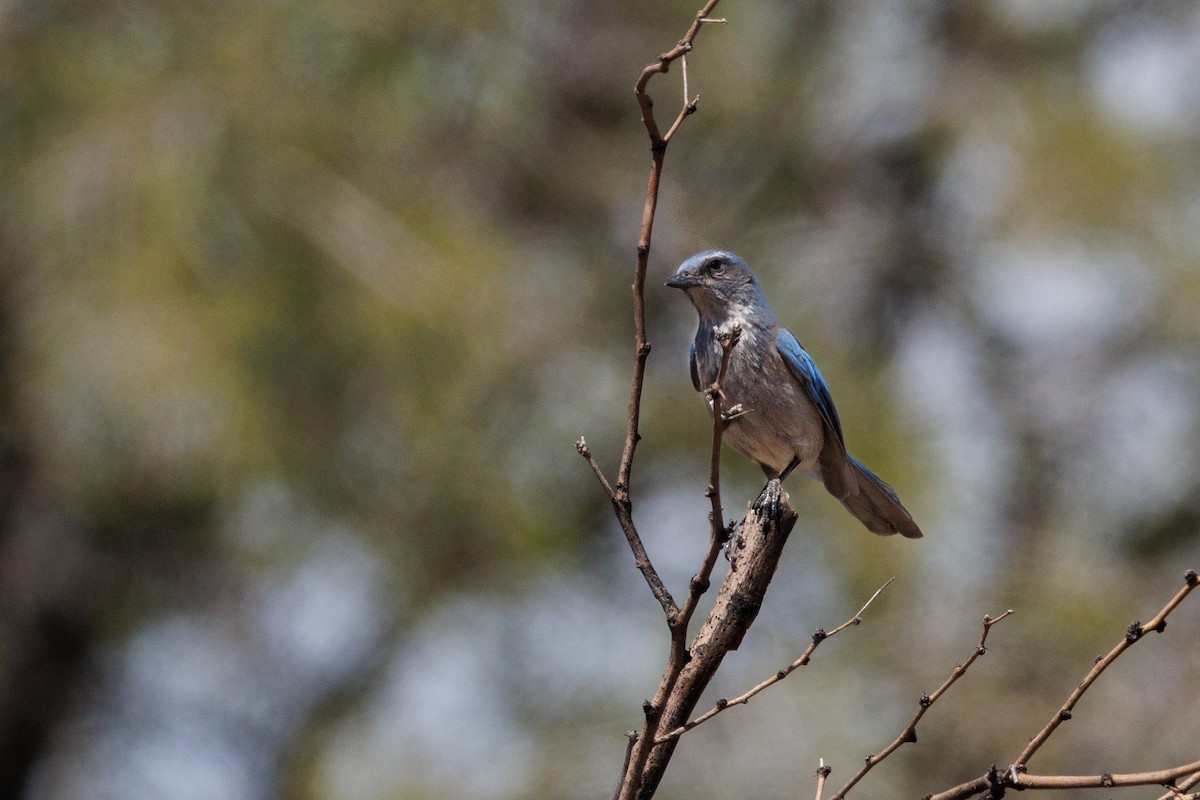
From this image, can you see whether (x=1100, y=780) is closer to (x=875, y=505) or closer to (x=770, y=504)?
(x=770, y=504)

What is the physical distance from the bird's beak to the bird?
0.08 meters

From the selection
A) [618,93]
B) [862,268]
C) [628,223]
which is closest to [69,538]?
[628,223]

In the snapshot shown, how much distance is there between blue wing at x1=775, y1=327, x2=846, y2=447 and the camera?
3611 millimetres

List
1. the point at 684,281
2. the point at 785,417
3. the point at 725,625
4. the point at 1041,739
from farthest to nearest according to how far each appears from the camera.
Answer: the point at 684,281, the point at 785,417, the point at 725,625, the point at 1041,739

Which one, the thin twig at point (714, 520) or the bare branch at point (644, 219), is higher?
the bare branch at point (644, 219)

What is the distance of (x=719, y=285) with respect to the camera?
3.91 metres

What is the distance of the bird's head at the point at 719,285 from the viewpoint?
3889mm

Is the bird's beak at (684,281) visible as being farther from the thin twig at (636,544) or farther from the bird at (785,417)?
the thin twig at (636,544)

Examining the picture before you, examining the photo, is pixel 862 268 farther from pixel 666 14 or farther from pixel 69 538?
A: pixel 69 538

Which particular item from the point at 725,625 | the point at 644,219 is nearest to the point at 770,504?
the point at 725,625

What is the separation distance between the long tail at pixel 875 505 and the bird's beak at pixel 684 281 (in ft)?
2.58

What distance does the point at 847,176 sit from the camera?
33.6 feet

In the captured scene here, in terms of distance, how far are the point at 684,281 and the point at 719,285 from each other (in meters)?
0.11

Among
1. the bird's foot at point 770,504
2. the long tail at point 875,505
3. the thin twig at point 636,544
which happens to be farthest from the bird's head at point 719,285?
the thin twig at point 636,544
